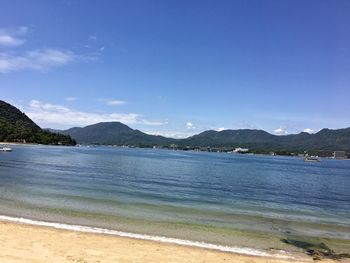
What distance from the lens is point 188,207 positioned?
2969 cm

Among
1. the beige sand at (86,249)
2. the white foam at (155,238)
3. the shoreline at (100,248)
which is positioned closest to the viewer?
the beige sand at (86,249)

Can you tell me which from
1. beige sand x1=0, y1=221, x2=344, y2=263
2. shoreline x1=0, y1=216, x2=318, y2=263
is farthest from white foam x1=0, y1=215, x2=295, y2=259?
beige sand x1=0, y1=221, x2=344, y2=263

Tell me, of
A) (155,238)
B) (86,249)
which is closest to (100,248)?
(86,249)

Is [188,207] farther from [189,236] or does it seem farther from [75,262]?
[75,262]

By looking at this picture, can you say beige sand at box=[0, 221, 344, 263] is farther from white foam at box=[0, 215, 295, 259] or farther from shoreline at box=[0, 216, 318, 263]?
white foam at box=[0, 215, 295, 259]

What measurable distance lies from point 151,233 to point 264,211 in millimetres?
13792

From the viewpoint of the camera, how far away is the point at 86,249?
15242 mm

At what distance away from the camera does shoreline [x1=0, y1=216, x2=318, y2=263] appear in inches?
557

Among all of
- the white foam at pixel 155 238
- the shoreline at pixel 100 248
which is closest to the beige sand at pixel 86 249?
the shoreline at pixel 100 248

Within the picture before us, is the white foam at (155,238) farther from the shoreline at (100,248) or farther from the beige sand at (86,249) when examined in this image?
the beige sand at (86,249)

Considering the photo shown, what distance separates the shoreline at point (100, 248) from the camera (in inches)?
557

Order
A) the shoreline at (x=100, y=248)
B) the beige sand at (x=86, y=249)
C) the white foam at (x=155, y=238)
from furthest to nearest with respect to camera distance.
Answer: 1. the white foam at (x=155, y=238)
2. the shoreline at (x=100, y=248)
3. the beige sand at (x=86, y=249)

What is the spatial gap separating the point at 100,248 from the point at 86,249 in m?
0.65

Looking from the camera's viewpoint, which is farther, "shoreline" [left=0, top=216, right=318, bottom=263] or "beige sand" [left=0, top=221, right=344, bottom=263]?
"shoreline" [left=0, top=216, right=318, bottom=263]
